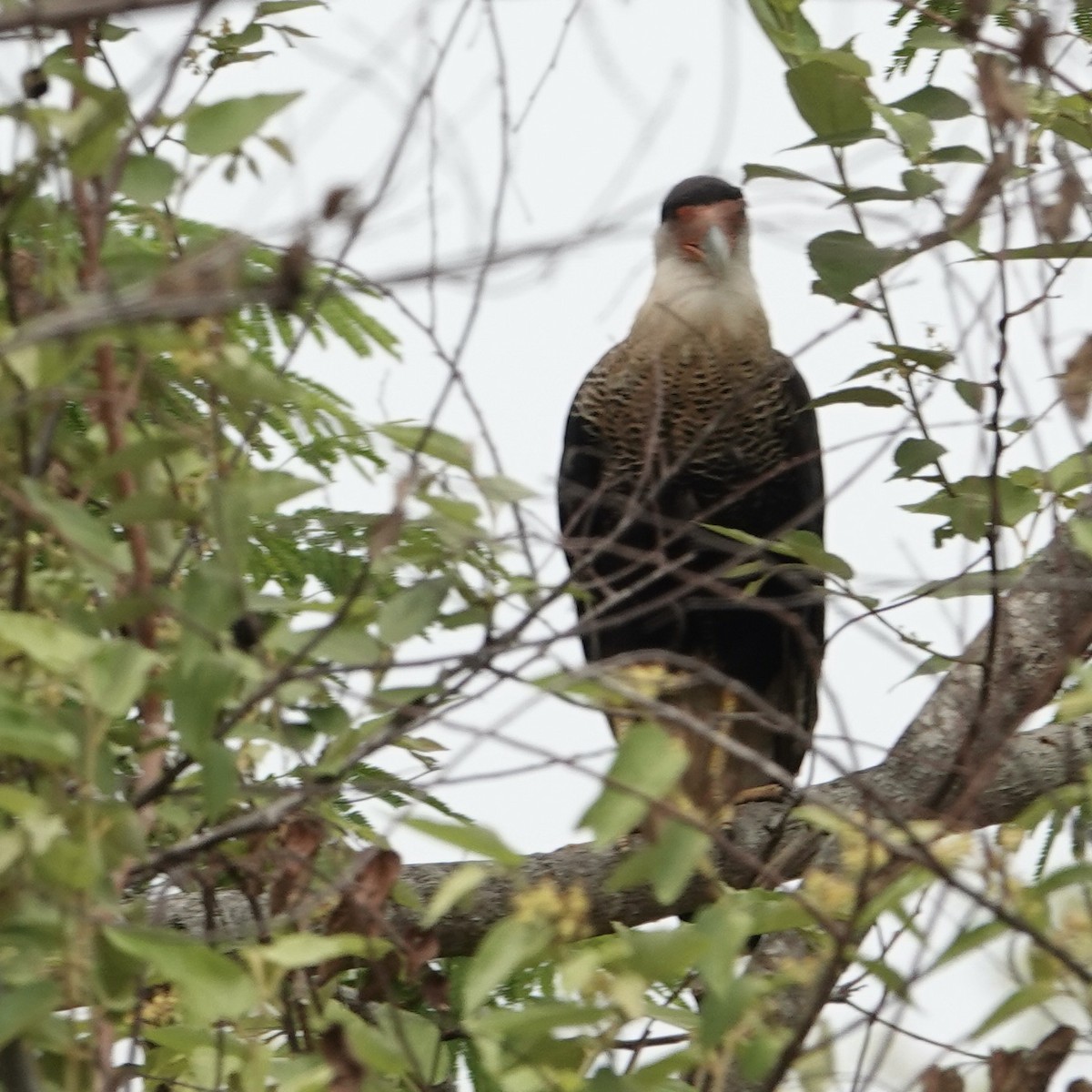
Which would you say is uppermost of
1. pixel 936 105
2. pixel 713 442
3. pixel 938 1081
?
pixel 713 442

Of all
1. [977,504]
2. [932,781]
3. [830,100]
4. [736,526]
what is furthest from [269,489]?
[736,526]

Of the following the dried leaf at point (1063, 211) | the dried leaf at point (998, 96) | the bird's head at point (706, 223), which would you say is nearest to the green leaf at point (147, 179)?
the dried leaf at point (998, 96)

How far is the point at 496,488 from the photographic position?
151 cm

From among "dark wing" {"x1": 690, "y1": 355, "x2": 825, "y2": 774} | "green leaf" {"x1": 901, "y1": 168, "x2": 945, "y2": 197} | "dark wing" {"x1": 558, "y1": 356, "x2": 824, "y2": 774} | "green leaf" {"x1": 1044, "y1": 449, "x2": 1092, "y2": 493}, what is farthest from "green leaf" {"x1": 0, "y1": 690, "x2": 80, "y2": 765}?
"dark wing" {"x1": 690, "y1": 355, "x2": 825, "y2": 774}

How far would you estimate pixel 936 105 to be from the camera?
196 centimetres

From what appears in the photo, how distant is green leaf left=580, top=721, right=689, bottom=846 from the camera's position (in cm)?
124

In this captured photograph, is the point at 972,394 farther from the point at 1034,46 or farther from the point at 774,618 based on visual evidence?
the point at 774,618

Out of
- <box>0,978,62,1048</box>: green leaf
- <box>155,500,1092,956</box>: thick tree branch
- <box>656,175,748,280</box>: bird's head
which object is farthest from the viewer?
<box>656,175,748,280</box>: bird's head

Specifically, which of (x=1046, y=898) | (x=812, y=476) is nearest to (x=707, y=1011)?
(x=1046, y=898)

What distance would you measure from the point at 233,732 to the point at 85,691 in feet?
0.67

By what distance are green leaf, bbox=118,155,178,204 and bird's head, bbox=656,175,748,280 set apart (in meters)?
2.32

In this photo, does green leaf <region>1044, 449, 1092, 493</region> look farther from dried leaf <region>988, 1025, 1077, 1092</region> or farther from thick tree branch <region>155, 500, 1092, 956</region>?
dried leaf <region>988, 1025, 1077, 1092</region>

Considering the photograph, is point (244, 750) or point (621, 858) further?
point (621, 858)

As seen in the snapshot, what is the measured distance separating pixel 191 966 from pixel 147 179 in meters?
0.56
